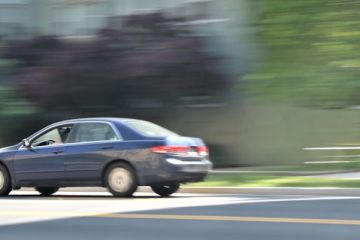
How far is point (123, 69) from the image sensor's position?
20.7 meters

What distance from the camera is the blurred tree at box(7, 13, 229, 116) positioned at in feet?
66.6

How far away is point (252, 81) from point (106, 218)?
40.0 feet

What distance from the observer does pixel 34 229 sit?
8.70m

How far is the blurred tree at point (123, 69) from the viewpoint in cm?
2031

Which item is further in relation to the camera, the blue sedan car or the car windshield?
the car windshield

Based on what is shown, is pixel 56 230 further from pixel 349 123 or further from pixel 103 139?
pixel 349 123

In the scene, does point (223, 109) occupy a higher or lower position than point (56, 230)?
higher

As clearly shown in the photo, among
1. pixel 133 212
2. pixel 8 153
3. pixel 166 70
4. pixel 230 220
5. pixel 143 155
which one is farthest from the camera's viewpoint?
pixel 166 70

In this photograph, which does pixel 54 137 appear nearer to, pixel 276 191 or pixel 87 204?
pixel 87 204

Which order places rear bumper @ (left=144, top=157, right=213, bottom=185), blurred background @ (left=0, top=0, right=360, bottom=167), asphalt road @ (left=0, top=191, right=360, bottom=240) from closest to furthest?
1. asphalt road @ (left=0, top=191, right=360, bottom=240)
2. rear bumper @ (left=144, top=157, right=213, bottom=185)
3. blurred background @ (left=0, top=0, right=360, bottom=167)

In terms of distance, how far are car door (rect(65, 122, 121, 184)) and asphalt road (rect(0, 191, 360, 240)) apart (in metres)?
0.47

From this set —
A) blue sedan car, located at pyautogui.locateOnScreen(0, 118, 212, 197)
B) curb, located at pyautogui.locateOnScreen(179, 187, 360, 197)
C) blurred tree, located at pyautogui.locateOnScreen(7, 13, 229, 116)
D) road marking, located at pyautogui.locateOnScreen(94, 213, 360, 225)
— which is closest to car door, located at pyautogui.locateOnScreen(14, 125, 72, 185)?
blue sedan car, located at pyautogui.locateOnScreen(0, 118, 212, 197)

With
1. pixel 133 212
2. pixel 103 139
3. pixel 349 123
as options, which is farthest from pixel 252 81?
pixel 133 212

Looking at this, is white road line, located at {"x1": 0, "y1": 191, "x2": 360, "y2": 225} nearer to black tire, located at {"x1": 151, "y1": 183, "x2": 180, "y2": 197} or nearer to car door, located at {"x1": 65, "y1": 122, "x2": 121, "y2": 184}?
black tire, located at {"x1": 151, "y1": 183, "x2": 180, "y2": 197}
